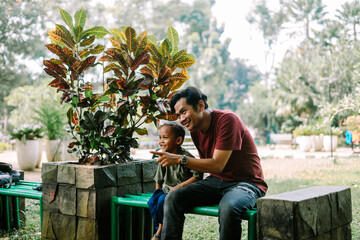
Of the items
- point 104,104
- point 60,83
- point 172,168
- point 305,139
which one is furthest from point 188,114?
point 305,139

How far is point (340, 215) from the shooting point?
74.0 inches

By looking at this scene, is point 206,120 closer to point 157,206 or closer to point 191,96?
point 191,96

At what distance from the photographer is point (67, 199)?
2.41 metres

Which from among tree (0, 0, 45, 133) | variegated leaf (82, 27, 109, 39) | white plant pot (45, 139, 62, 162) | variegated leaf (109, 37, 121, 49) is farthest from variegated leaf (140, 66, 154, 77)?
tree (0, 0, 45, 133)

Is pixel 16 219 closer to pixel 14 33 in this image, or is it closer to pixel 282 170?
pixel 282 170

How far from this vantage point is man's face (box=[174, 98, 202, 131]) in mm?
2133

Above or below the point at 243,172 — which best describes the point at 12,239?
below

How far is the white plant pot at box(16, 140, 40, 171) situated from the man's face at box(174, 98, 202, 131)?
672 cm

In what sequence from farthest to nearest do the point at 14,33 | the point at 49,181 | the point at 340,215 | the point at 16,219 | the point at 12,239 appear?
the point at 14,33
the point at 16,219
the point at 12,239
the point at 49,181
the point at 340,215

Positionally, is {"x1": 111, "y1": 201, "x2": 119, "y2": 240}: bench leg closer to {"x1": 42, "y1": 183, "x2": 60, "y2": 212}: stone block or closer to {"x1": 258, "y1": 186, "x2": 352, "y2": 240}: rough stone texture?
{"x1": 42, "y1": 183, "x2": 60, "y2": 212}: stone block

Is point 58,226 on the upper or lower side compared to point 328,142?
upper

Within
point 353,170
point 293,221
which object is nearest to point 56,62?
point 293,221

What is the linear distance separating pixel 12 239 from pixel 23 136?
5416 millimetres

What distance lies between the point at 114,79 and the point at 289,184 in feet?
14.4
